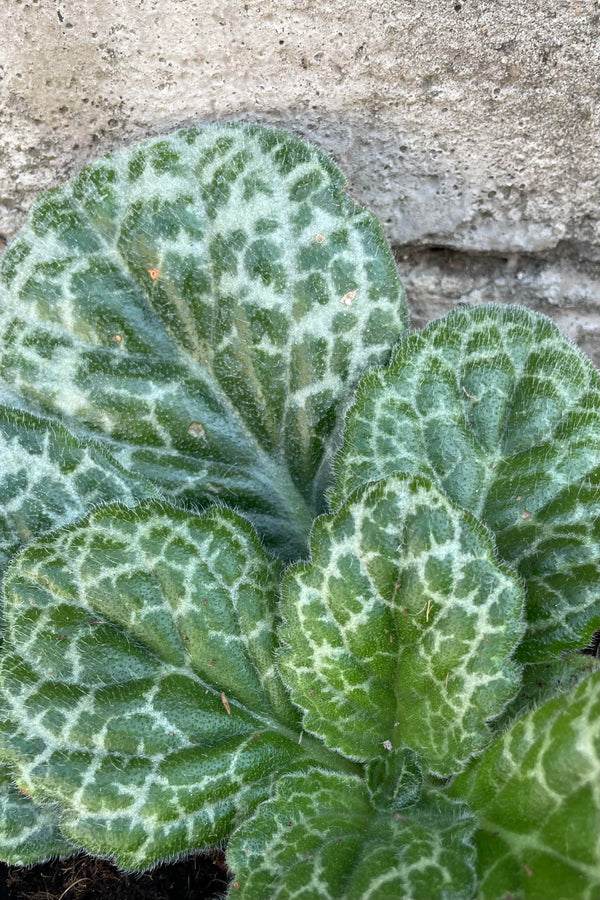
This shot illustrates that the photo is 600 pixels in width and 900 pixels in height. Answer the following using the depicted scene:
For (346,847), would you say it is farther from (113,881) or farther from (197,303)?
(197,303)

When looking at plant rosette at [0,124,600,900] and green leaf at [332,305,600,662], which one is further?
green leaf at [332,305,600,662]

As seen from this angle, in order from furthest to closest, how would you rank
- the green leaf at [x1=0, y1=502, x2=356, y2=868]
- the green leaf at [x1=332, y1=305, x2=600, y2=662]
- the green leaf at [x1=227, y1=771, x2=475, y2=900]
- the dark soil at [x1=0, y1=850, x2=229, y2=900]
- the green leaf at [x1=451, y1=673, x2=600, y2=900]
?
the dark soil at [x1=0, y1=850, x2=229, y2=900], the green leaf at [x1=332, y1=305, x2=600, y2=662], the green leaf at [x1=0, y1=502, x2=356, y2=868], the green leaf at [x1=227, y1=771, x2=475, y2=900], the green leaf at [x1=451, y1=673, x2=600, y2=900]

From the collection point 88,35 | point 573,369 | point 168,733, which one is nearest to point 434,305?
point 573,369

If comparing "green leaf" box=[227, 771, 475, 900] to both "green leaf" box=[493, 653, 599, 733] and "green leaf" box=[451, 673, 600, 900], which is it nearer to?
"green leaf" box=[451, 673, 600, 900]

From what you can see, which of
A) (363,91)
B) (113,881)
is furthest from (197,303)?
(113,881)

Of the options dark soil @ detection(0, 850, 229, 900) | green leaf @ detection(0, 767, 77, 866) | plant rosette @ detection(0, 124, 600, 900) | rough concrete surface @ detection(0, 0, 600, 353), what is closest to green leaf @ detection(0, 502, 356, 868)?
plant rosette @ detection(0, 124, 600, 900)

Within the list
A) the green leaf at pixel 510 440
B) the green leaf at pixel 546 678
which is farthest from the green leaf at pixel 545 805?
the green leaf at pixel 510 440
